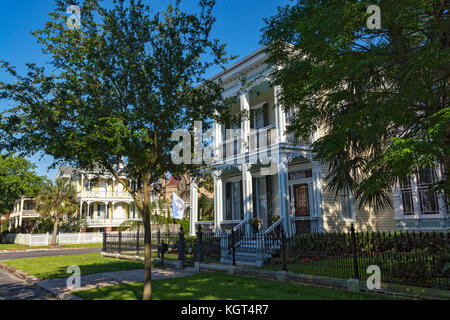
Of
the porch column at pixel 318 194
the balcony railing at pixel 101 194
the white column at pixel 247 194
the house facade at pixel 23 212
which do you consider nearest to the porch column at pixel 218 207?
the white column at pixel 247 194

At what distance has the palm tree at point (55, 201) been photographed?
105 ft

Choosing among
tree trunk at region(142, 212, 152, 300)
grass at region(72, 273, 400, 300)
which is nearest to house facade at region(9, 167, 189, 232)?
grass at region(72, 273, 400, 300)

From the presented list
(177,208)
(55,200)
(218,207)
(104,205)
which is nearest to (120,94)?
(218,207)

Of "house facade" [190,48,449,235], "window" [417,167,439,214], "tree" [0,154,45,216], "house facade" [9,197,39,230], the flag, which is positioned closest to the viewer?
"window" [417,167,439,214]

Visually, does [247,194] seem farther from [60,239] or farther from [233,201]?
[60,239]

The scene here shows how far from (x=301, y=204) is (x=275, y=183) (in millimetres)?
1793

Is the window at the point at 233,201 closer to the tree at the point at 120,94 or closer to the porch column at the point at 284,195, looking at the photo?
the porch column at the point at 284,195

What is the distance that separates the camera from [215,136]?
19.0 metres

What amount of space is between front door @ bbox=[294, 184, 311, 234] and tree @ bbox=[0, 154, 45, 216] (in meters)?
32.9

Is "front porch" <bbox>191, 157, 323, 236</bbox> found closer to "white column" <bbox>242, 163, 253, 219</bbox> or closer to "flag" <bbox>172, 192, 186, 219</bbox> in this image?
"white column" <bbox>242, 163, 253, 219</bbox>

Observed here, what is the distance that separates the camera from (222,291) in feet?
26.8

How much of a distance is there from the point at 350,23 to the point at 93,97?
218 inches

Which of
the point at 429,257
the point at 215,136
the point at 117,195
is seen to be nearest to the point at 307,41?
the point at 429,257

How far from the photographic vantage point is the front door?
1622 centimetres
